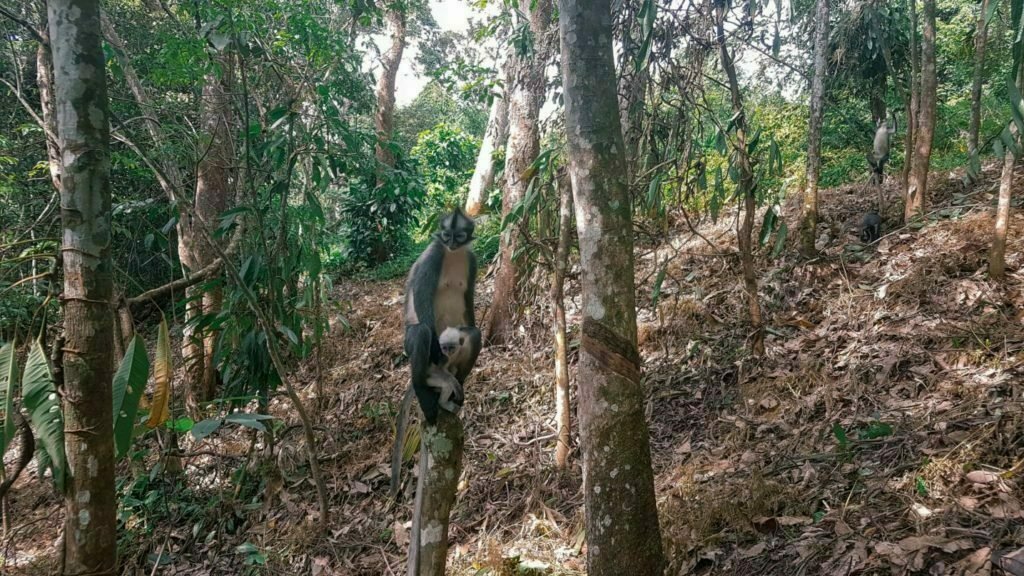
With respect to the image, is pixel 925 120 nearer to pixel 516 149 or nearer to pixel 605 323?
pixel 516 149

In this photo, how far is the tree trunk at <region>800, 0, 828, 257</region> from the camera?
21.4 feet

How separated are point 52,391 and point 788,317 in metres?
5.93

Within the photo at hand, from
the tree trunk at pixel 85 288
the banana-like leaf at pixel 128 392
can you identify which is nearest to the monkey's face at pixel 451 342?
the banana-like leaf at pixel 128 392

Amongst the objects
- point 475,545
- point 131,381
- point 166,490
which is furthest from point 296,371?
point 131,381

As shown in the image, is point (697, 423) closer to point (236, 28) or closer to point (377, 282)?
point (236, 28)

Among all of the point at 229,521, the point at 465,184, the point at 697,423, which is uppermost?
the point at 465,184

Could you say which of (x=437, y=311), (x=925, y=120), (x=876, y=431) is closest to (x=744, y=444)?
(x=876, y=431)

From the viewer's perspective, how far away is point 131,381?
2334 millimetres

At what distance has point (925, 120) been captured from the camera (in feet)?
22.2

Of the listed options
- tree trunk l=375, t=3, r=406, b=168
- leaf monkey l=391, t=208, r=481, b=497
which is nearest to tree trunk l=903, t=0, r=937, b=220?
leaf monkey l=391, t=208, r=481, b=497

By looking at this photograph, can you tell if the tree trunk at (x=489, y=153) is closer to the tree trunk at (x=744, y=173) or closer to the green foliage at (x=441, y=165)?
the green foliage at (x=441, y=165)

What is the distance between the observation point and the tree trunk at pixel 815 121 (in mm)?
6535

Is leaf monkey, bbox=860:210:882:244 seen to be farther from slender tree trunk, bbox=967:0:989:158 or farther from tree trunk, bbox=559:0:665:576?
tree trunk, bbox=559:0:665:576

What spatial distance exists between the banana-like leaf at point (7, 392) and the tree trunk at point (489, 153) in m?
7.02
